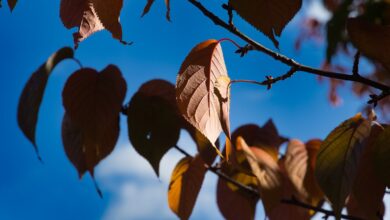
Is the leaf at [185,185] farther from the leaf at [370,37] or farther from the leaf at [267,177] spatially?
the leaf at [370,37]

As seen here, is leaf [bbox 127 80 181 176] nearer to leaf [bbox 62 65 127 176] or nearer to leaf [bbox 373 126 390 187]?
leaf [bbox 62 65 127 176]

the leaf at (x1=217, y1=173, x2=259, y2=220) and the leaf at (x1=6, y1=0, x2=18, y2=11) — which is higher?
the leaf at (x1=6, y1=0, x2=18, y2=11)

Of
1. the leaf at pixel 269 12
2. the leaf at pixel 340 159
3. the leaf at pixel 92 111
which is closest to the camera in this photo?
the leaf at pixel 269 12

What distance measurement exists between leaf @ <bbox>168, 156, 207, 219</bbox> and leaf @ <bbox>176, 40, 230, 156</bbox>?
35 centimetres

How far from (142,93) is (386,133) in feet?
1.45

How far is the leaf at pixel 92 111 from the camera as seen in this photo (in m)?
0.78

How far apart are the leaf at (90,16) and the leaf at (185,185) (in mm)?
418

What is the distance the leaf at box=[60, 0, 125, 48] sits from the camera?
0.51 meters

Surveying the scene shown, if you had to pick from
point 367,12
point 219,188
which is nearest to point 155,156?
point 219,188

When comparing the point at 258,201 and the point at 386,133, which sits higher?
the point at 386,133

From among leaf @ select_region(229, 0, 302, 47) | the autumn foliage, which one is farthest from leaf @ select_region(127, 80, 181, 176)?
leaf @ select_region(229, 0, 302, 47)

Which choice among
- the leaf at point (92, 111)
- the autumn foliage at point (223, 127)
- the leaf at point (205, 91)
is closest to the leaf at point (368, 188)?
the autumn foliage at point (223, 127)

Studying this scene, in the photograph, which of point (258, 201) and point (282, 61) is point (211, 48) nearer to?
point (282, 61)

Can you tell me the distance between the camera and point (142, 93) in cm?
90
